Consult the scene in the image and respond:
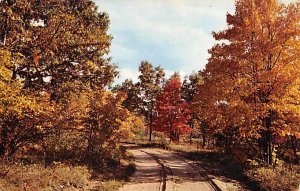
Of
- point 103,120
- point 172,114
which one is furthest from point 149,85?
point 103,120

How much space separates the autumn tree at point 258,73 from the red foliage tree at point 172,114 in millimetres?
23620

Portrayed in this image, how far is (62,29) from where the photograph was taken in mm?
15148

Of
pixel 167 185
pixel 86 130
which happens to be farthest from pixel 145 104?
pixel 167 185

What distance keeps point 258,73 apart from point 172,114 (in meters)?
26.5

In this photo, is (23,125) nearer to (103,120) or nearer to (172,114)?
(103,120)

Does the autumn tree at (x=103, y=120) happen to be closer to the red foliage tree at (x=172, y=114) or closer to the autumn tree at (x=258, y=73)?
the autumn tree at (x=258, y=73)

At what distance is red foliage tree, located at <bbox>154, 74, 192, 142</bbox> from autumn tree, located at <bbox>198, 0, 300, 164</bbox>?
930 inches

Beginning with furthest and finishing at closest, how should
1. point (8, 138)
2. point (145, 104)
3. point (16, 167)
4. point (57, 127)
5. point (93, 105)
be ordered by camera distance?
point (145, 104) → point (93, 105) → point (57, 127) → point (8, 138) → point (16, 167)

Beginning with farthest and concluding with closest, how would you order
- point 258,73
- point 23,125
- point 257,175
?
point 258,73
point 257,175
point 23,125

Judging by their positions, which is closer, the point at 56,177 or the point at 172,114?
the point at 56,177

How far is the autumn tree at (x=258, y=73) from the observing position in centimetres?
1862

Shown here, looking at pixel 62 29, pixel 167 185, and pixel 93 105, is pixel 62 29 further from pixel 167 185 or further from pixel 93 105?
pixel 167 185

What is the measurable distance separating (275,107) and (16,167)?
1492 cm

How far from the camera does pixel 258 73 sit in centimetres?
1945
